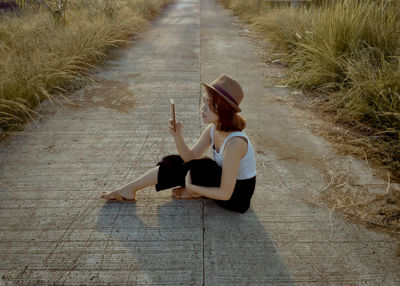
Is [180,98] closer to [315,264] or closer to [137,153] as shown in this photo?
[137,153]

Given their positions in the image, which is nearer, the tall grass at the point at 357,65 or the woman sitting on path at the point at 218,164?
the woman sitting on path at the point at 218,164

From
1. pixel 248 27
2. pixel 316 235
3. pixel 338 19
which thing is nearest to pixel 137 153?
pixel 316 235

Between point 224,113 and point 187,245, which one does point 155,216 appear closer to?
point 187,245

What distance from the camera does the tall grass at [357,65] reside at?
3434 millimetres

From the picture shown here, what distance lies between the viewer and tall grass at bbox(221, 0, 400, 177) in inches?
135

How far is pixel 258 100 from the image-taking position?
449 centimetres

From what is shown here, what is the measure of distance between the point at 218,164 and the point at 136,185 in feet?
2.19

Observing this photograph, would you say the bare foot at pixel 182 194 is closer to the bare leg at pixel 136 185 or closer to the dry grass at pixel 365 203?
the bare leg at pixel 136 185

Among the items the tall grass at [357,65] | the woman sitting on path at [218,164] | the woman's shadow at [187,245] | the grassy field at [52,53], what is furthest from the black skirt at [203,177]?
the grassy field at [52,53]

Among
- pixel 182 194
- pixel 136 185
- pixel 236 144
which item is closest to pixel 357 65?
pixel 236 144

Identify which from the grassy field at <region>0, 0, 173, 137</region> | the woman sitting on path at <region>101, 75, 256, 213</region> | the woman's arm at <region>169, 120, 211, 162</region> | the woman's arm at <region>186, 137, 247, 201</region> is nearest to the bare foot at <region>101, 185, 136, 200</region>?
the woman sitting on path at <region>101, 75, 256, 213</region>

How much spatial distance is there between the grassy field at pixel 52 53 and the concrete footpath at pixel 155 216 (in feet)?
0.85

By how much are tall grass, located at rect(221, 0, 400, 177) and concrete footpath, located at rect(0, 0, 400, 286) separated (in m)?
0.61

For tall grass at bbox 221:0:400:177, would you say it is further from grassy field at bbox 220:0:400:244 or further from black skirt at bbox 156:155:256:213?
black skirt at bbox 156:155:256:213
